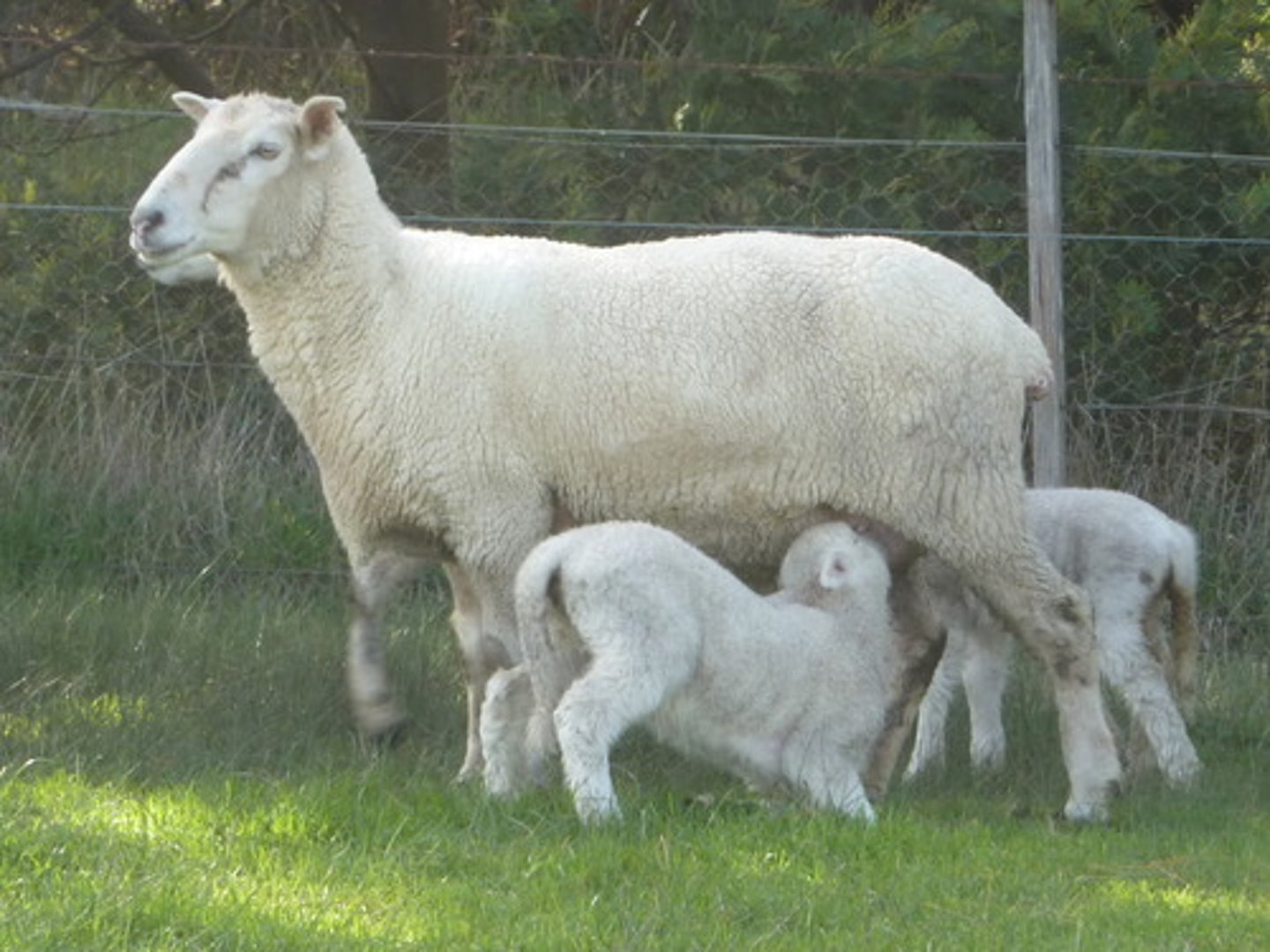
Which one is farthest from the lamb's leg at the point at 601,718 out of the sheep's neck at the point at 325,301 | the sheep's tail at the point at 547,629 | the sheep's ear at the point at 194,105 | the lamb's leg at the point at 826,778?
the sheep's ear at the point at 194,105

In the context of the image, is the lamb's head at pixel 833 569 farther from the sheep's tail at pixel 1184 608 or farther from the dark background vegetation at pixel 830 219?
the dark background vegetation at pixel 830 219

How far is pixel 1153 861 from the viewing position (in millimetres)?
6383

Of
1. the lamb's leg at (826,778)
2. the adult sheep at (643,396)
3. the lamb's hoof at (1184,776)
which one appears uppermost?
the adult sheep at (643,396)

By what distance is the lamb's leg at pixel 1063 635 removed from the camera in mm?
7230

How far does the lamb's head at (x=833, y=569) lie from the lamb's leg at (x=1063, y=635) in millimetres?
326

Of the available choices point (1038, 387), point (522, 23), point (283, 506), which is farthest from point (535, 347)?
point (522, 23)

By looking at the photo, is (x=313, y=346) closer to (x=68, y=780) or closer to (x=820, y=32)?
(x=68, y=780)

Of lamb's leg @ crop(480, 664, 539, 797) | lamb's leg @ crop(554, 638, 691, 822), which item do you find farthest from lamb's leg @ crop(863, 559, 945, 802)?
lamb's leg @ crop(554, 638, 691, 822)

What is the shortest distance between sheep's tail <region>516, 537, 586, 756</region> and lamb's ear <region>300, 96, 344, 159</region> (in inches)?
63.5

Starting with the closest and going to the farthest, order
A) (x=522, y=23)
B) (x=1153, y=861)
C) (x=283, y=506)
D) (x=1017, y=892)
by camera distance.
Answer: (x=1017, y=892) → (x=1153, y=861) → (x=283, y=506) → (x=522, y=23)

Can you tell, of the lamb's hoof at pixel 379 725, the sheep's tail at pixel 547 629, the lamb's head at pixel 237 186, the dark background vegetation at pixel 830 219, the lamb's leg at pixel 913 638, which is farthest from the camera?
the dark background vegetation at pixel 830 219

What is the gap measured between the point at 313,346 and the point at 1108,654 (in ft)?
8.29

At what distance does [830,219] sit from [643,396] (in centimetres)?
338

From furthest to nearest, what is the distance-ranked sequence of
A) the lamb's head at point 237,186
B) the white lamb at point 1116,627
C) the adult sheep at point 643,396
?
the white lamb at point 1116,627
the lamb's head at point 237,186
the adult sheep at point 643,396
